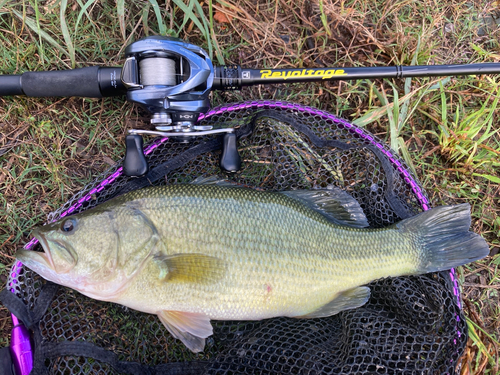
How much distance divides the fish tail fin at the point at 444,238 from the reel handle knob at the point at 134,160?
178 centimetres

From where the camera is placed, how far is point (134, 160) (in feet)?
7.46

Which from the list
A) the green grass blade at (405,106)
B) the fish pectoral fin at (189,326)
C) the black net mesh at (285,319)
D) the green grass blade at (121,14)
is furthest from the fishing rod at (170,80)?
the fish pectoral fin at (189,326)

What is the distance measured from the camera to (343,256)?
2.25 m

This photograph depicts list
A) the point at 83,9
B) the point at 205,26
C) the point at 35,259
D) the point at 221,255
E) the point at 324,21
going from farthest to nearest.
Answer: the point at 324,21, the point at 205,26, the point at 83,9, the point at 221,255, the point at 35,259

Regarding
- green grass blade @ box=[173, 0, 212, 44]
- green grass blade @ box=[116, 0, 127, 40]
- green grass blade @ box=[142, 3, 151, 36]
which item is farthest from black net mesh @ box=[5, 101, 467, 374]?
green grass blade @ box=[116, 0, 127, 40]

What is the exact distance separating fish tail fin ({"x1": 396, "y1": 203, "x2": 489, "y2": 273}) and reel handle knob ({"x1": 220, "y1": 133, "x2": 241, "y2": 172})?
1.21 m

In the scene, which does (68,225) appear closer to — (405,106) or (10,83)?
(10,83)

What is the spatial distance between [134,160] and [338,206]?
1.43 meters

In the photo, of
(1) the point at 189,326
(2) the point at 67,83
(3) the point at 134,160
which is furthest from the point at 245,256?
(2) the point at 67,83

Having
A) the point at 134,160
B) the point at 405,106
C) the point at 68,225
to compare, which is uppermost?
the point at 405,106

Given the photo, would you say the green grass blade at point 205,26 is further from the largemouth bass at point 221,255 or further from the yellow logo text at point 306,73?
the largemouth bass at point 221,255

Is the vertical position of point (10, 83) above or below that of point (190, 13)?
below

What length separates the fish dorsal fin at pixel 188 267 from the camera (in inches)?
80.4

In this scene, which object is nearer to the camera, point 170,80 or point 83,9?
point 170,80
